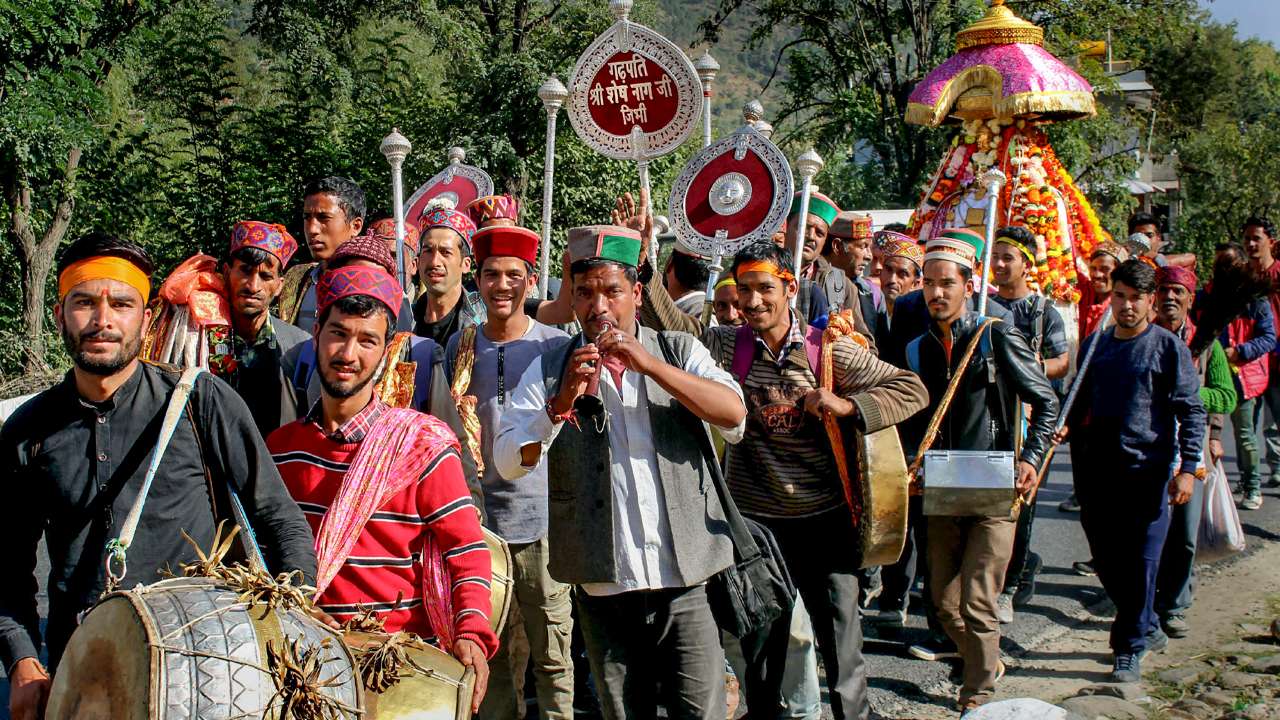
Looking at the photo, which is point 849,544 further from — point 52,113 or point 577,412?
point 52,113

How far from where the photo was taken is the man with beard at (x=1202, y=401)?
707 centimetres

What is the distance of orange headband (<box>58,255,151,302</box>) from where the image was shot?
3189mm

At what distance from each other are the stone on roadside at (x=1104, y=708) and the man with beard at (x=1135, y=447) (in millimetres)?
398

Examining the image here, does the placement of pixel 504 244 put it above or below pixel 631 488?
above

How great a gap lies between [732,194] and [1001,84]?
447 cm

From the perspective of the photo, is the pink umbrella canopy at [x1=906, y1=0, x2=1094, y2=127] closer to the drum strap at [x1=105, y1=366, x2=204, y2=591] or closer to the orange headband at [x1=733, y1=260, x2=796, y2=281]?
the orange headband at [x1=733, y1=260, x2=796, y2=281]

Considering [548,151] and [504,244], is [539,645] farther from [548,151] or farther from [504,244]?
[548,151]

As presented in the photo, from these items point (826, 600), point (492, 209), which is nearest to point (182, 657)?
point (826, 600)

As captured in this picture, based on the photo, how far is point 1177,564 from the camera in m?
7.08

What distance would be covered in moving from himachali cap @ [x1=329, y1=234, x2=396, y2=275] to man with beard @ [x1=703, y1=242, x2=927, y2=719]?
1453 millimetres

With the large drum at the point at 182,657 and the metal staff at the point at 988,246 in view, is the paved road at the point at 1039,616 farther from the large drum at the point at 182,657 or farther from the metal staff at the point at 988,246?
the large drum at the point at 182,657

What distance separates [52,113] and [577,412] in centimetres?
1096

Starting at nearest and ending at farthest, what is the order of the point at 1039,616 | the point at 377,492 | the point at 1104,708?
the point at 377,492
the point at 1104,708
the point at 1039,616

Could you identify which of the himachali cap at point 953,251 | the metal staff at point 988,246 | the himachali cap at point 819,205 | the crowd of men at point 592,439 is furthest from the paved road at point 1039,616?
the himachali cap at point 819,205
